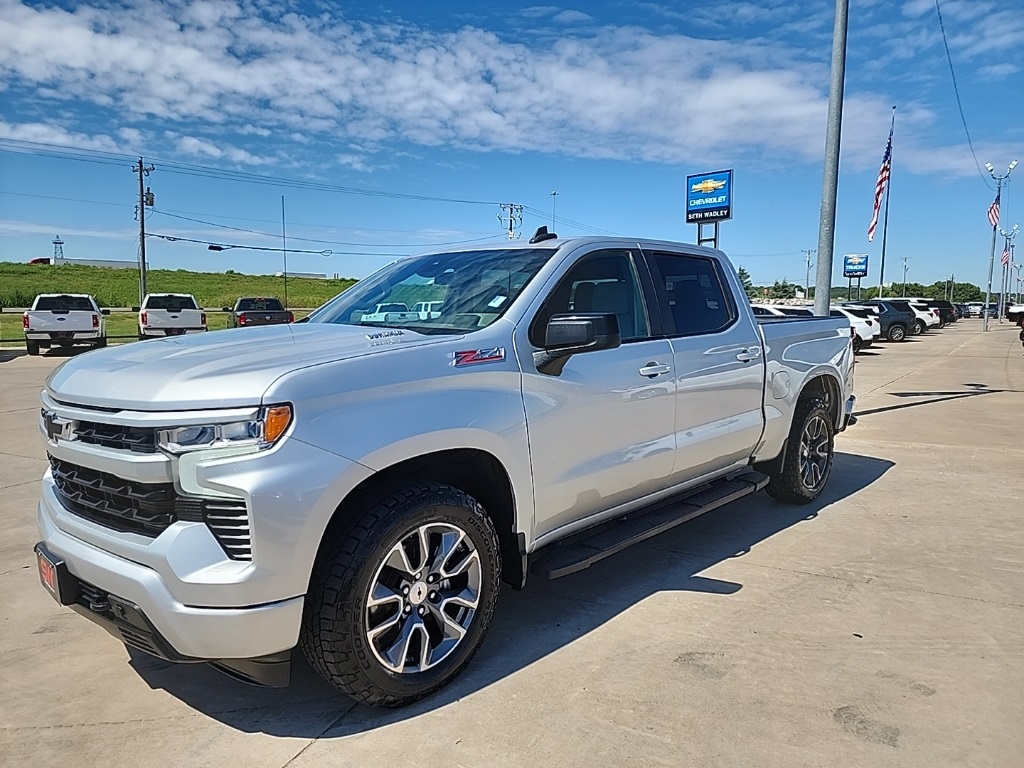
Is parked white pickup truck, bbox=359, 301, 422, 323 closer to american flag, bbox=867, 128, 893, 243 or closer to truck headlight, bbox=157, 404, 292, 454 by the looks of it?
truck headlight, bbox=157, 404, 292, 454

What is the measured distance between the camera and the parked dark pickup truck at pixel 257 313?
23938mm

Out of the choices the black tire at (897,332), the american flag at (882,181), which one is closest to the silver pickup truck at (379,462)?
the american flag at (882,181)

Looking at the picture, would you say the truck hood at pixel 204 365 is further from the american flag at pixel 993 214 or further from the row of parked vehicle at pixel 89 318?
the american flag at pixel 993 214

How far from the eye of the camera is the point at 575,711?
117 inches

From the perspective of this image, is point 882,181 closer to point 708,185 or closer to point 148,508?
point 708,185

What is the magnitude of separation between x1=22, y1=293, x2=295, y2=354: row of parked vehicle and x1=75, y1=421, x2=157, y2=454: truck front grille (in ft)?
51.7

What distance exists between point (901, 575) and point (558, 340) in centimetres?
273

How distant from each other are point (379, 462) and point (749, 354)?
3.02 meters

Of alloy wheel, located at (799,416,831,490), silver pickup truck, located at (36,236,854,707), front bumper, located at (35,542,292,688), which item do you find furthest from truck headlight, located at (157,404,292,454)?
alloy wheel, located at (799,416,831,490)

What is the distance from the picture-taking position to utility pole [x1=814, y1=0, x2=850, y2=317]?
934 cm

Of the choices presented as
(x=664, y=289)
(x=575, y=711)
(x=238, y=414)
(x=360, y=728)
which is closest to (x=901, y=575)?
(x=664, y=289)

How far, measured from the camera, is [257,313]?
957 inches

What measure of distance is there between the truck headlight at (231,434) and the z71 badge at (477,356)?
0.83 meters

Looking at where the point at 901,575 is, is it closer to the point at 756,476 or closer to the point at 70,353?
the point at 756,476
